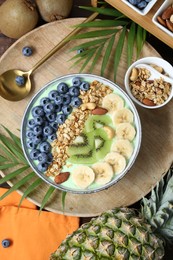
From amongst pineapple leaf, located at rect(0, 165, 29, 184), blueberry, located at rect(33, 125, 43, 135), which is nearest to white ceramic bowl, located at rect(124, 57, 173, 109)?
blueberry, located at rect(33, 125, 43, 135)

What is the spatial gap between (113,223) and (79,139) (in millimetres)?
230

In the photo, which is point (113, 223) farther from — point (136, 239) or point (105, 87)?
point (105, 87)

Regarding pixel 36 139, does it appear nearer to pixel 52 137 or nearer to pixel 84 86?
pixel 52 137

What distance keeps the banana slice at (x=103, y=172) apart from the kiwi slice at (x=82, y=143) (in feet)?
0.17

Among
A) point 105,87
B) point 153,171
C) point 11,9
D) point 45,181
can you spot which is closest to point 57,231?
point 45,181

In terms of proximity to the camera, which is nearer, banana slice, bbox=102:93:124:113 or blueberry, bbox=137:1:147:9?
blueberry, bbox=137:1:147:9

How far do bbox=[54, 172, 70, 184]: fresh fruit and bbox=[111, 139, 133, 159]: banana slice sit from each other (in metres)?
0.14

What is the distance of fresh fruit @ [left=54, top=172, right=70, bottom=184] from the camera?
1271mm

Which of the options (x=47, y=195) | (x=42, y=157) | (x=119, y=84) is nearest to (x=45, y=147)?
(x=42, y=157)

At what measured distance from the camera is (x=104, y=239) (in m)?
1.22

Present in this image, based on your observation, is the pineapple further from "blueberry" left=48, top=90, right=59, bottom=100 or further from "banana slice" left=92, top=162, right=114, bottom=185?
"blueberry" left=48, top=90, right=59, bottom=100

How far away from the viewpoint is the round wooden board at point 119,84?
4.42ft

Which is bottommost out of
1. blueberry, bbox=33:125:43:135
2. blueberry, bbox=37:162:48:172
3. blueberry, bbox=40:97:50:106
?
blueberry, bbox=37:162:48:172

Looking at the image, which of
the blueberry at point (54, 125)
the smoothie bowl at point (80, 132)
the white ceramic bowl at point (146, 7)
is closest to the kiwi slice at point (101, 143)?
the smoothie bowl at point (80, 132)
